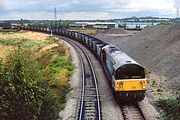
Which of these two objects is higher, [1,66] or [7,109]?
[1,66]

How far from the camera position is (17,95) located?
1777 cm

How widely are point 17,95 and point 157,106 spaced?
10059 mm

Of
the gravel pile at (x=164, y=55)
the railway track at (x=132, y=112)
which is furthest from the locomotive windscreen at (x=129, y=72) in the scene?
the gravel pile at (x=164, y=55)

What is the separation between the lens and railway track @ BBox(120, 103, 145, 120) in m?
21.2

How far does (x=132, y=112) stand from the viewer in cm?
2238

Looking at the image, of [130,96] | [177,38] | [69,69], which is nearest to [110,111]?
[130,96]

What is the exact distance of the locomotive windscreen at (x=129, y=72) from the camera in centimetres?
2361

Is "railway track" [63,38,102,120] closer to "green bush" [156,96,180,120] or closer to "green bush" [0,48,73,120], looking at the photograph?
"green bush" [0,48,73,120]

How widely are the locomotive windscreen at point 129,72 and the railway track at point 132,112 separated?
1.99 metres

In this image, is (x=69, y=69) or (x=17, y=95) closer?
(x=17, y=95)

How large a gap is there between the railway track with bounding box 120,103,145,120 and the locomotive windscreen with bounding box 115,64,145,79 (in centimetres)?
199

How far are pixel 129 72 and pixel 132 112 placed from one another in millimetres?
2779

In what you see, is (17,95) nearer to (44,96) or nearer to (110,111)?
(44,96)

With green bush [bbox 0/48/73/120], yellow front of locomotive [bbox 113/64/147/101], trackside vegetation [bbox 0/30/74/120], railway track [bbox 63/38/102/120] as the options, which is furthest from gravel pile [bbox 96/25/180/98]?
green bush [bbox 0/48/73/120]
